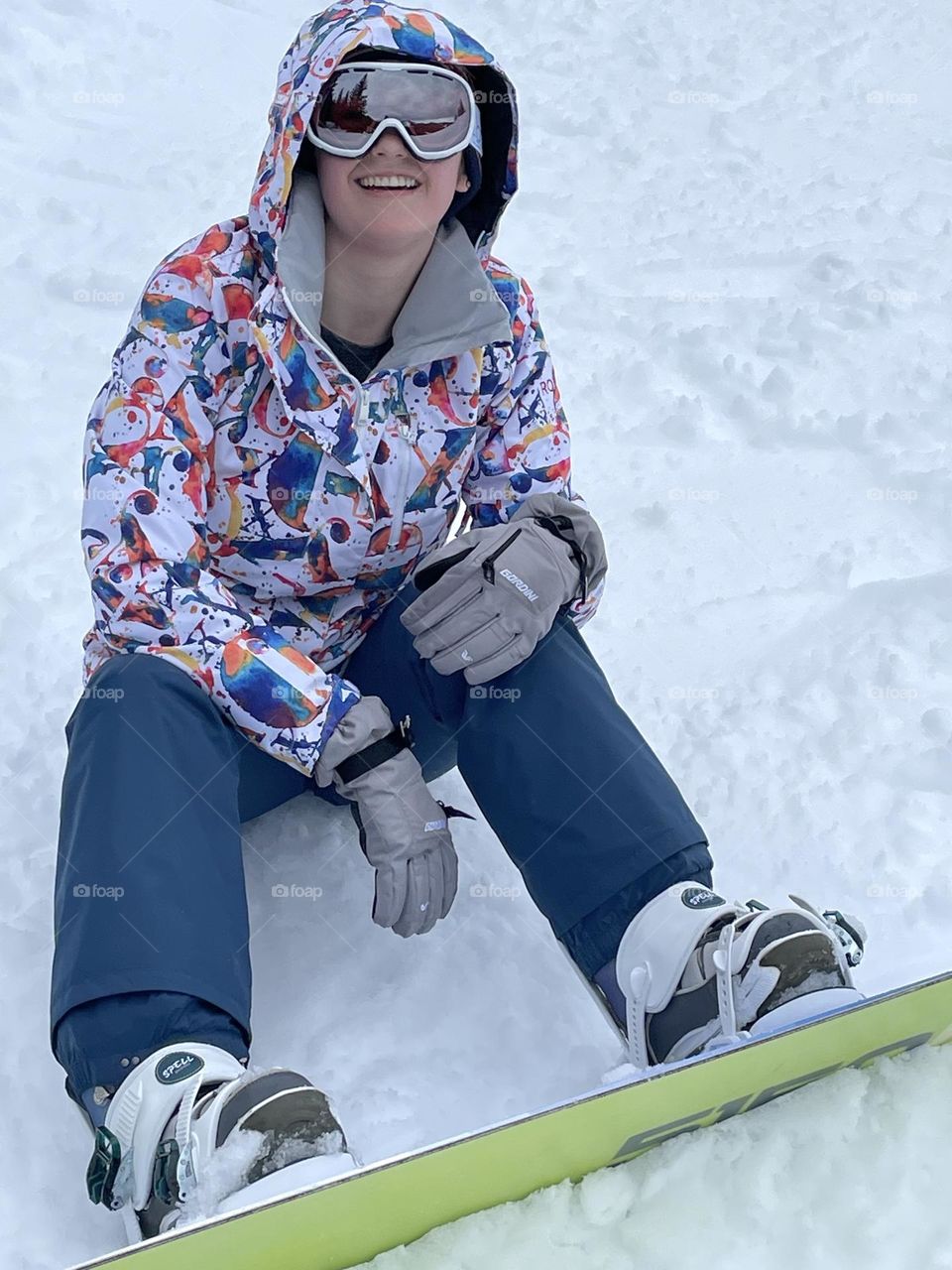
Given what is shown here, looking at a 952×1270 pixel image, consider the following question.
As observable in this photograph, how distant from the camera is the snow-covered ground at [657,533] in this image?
1.87 meters

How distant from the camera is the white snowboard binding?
1.79 metres

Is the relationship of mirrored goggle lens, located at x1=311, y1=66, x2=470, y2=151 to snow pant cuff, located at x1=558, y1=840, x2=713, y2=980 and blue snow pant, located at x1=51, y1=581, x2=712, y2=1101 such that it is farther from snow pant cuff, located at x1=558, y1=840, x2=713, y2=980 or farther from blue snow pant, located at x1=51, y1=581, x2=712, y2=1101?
snow pant cuff, located at x1=558, y1=840, x2=713, y2=980

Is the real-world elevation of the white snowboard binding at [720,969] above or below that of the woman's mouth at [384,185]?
below

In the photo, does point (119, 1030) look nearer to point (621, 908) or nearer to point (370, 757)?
point (370, 757)

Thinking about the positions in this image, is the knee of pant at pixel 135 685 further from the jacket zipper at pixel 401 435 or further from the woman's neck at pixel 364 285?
the woman's neck at pixel 364 285

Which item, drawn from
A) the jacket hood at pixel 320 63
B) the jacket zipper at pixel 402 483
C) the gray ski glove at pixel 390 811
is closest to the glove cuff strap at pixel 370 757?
the gray ski glove at pixel 390 811

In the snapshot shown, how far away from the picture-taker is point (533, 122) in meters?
5.38

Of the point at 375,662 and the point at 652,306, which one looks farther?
the point at 652,306

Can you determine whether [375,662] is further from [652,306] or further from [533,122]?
[533,122]

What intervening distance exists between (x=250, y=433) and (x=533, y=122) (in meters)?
3.79

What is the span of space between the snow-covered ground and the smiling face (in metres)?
1.08

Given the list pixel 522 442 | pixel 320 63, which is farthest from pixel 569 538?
pixel 320 63

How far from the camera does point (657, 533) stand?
3.54 metres

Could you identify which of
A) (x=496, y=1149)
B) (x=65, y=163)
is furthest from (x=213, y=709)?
(x=65, y=163)
